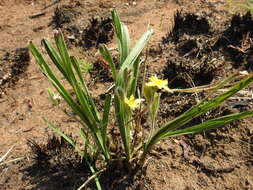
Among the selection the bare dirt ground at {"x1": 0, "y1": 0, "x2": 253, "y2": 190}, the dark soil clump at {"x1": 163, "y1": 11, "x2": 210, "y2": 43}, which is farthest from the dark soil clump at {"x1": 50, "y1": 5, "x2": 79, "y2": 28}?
the dark soil clump at {"x1": 163, "y1": 11, "x2": 210, "y2": 43}

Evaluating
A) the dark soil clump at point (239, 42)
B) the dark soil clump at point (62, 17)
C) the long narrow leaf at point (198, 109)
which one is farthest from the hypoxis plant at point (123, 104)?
the dark soil clump at point (62, 17)

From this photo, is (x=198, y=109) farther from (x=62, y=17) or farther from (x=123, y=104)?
(x=62, y=17)

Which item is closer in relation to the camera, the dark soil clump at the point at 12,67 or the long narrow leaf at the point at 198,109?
the long narrow leaf at the point at 198,109

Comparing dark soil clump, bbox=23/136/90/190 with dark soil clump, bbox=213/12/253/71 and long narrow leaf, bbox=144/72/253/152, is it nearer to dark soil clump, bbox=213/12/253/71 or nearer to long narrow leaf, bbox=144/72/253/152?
long narrow leaf, bbox=144/72/253/152

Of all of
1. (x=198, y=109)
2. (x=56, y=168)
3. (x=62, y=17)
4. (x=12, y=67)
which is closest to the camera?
(x=198, y=109)

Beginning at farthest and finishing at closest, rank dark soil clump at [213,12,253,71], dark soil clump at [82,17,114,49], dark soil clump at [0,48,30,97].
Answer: dark soil clump at [82,17,114,49] < dark soil clump at [0,48,30,97] < dark soil clump at [213,12,253,71]

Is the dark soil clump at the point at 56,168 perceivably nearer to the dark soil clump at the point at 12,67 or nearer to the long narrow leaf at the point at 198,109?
the long narrow leaf at the point at 198,109

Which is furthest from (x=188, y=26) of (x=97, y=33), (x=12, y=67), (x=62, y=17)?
(x=12, y=67)
